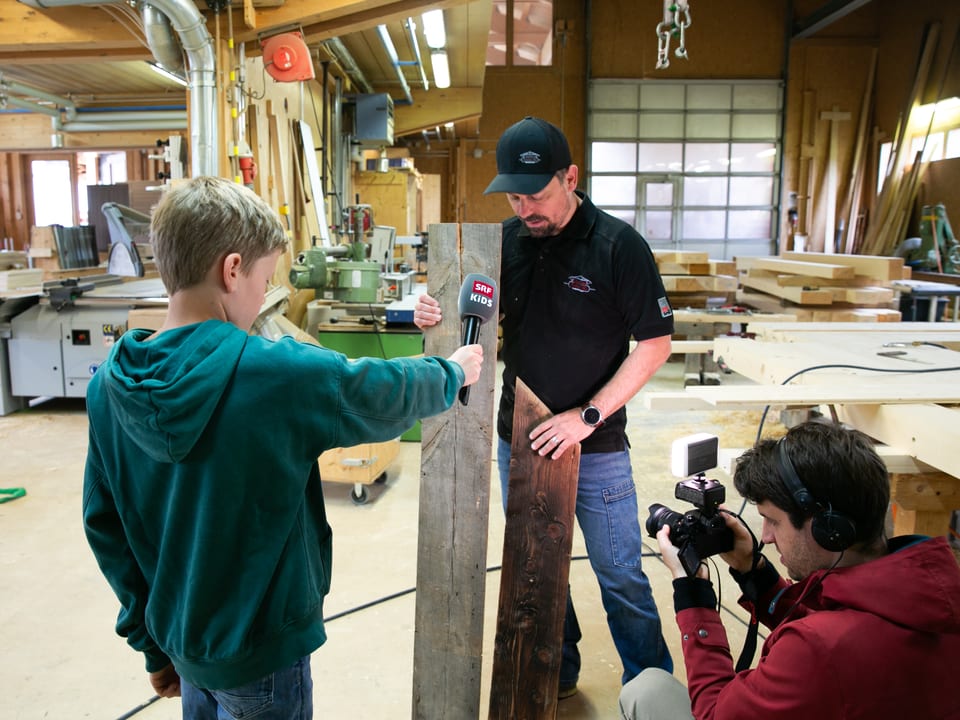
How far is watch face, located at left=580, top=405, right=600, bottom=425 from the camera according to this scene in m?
1.85

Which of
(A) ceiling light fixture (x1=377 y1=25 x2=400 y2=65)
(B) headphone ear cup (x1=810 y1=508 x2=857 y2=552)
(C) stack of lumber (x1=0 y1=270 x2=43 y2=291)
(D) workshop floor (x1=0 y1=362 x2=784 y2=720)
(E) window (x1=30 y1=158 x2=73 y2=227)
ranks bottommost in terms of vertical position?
(D) workshop floor (x1=0 y1=362 x2=784 y2=720)

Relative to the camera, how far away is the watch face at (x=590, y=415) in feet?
6.08

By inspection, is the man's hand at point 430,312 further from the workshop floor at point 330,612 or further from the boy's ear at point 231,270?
the workshop floor at point 330,612

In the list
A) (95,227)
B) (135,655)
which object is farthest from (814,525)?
(95,227)

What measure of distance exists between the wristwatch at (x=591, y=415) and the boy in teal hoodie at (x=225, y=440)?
2.34ft

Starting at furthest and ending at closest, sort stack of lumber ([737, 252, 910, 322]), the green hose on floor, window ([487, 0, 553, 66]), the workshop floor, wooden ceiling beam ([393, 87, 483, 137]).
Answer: window ([487, 0, 553, 66]) → wooden ceiling beam ([393, 87, 483, 137]) → stack of lumber ([737, 252, 910, 322]) → the green hose on floor → the workshop floor

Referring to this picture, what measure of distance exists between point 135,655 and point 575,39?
11885mm

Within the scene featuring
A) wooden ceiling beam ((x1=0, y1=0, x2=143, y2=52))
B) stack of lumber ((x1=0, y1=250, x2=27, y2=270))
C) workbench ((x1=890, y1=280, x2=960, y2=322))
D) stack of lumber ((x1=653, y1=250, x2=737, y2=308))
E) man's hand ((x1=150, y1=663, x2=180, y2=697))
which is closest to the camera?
man's hand ((x1=150, y1=663, x2=180, y2=697))

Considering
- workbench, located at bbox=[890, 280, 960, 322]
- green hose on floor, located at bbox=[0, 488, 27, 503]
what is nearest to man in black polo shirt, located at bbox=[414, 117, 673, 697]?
green hose on floor, located at bbox=[0, 488, 27, 503]

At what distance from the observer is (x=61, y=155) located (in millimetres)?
10648

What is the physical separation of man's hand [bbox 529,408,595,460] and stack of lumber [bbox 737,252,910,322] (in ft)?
13.1

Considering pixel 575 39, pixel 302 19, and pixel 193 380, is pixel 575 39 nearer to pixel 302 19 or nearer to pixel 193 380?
pixel 302 19

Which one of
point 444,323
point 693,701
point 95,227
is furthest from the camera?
point 95,227

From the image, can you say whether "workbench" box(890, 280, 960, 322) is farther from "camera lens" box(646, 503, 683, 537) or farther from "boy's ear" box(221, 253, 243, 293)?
"boy's ear" box(221, 253, 243, 293)
